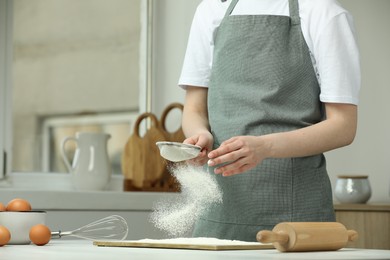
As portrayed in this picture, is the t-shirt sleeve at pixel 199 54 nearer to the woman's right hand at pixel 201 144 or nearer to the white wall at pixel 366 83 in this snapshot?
the woman's right hand at pixel 201 144

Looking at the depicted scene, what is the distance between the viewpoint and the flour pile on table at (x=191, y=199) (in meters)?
1.73

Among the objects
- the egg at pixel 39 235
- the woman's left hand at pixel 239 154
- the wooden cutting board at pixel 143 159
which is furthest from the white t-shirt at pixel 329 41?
the wooden cutting board at pixel 143 159

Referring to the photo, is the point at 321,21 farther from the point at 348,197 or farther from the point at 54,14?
the point at 54,14

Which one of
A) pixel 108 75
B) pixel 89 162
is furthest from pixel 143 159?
pixel 108 75

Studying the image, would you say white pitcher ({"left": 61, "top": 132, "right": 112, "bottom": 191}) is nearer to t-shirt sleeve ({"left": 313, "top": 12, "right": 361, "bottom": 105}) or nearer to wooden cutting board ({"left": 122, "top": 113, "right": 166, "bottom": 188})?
wooden cutting board ({"left": 122, "top": 113, "right": 166, "bottom": 188})

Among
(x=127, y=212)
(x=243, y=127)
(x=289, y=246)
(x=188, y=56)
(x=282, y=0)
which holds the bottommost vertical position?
(x=127, y=212)

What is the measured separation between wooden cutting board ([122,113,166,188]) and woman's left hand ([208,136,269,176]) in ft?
5.49

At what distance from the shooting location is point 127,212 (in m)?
3.20

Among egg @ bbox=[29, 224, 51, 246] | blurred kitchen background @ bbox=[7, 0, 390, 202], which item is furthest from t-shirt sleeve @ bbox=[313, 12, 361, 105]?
blurred kitchen background @ bbox=[7, 0, 390, 202]

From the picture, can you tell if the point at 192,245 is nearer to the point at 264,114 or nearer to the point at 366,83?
the point at 264,114

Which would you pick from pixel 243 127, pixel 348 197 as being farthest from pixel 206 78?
pixel 348 197

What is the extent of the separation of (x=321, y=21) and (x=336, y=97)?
0.19 meters

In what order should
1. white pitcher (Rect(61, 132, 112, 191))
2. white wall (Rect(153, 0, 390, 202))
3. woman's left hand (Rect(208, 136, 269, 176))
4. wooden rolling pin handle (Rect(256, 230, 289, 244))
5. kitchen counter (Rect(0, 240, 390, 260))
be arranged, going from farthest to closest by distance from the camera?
white wall (Rect(153, 0, 390, 202)) < white pitcher (Rect(61, 132, 112, 191)) < woman's left hand (Rect(208, 136, 269, 176)) < wooden rolling pin handle (Rect(256, 230, 289, 244)) < kitchen counter (Rect(0, 240, 390, 260))

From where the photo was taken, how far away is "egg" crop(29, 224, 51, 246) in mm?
1520
